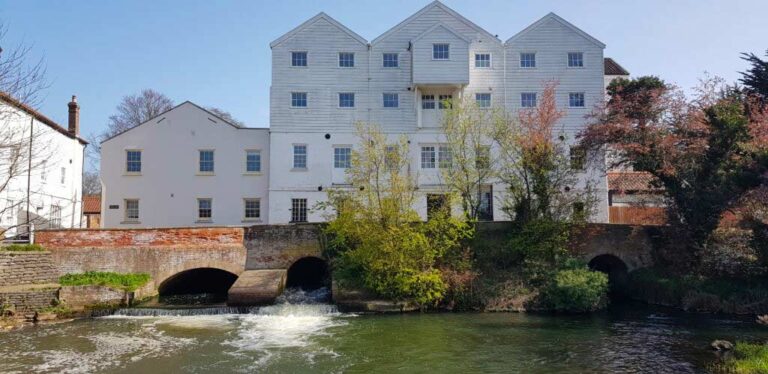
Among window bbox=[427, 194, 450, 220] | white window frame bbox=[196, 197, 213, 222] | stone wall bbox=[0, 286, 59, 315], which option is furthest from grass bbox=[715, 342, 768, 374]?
white window frame bbox=[196, 197, 213, 222]

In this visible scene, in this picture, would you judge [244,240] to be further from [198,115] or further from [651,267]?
[651,267]

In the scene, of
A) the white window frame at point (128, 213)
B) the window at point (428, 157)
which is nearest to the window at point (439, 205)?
the window at point (428, 157)

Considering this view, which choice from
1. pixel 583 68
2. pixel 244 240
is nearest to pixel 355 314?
pixel 244 240

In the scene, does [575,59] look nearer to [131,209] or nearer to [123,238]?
[123,238]

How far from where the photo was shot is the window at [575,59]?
32250 millimetres

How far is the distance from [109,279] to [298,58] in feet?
52.4

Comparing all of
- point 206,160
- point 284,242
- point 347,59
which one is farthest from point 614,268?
point 206,160

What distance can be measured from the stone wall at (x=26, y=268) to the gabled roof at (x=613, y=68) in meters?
36.5

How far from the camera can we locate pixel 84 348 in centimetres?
1450

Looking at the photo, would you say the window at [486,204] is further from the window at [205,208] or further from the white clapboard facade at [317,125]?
the window at [205,208]

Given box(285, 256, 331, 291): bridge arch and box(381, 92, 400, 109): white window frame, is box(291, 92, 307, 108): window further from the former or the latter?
box(285, 256, 331, 291): bridge arch

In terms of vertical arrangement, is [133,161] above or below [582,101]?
below

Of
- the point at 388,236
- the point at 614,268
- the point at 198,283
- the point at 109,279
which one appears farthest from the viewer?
the point at 198,283

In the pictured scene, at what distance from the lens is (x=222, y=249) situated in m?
23.0
